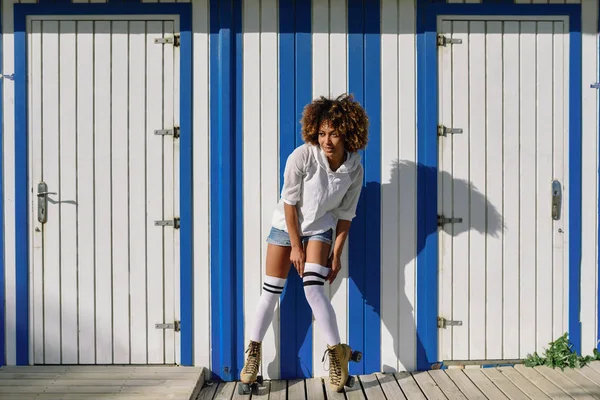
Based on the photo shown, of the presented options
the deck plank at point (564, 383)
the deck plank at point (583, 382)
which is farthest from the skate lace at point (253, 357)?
the deck plank at point (583, 382)

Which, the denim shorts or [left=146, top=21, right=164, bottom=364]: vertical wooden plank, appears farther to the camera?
[left=146, top=21, right=164, bottom=364]: vertical wooden plank

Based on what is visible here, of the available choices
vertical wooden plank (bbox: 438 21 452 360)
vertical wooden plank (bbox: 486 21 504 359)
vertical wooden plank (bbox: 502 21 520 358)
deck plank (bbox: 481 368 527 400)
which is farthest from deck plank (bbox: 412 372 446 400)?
vertical wooden plank (bbox: 502 21 520 358)

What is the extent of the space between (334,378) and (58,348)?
1.71m

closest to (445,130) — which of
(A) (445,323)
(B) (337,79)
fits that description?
(B) (337,79)

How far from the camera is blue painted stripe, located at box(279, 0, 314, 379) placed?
382cm

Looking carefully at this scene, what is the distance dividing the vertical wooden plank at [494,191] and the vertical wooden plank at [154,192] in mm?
1977

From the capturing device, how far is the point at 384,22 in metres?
3.86

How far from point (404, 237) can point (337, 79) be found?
3.41 feet

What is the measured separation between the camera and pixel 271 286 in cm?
358

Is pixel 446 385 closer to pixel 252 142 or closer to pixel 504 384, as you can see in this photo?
pixel 504 384

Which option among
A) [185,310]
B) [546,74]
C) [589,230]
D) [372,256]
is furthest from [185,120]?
[589,230]

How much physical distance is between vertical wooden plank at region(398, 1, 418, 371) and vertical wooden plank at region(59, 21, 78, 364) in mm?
1974

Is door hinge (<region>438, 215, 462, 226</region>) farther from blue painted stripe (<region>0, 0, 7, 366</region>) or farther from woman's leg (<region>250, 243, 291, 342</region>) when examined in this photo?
blue painted stripe (<region>0, 0, 7, 366</region>)

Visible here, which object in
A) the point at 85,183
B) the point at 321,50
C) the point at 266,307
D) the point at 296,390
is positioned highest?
the point at 321,50
